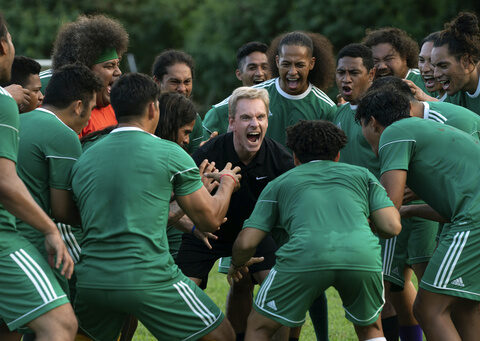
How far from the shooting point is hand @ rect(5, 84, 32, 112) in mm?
5950

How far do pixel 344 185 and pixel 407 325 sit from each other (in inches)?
96.6

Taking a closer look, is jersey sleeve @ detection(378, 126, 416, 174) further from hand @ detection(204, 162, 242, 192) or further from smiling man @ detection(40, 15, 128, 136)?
smiling man @ detection(40, 15, 128, 136)

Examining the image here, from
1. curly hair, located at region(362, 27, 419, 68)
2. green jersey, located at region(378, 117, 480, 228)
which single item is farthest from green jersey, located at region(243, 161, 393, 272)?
curly hair, located at region(362, 27, 419, 68)

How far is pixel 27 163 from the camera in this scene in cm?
490

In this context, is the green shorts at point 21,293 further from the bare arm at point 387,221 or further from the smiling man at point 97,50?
the smiling man at point 97,50

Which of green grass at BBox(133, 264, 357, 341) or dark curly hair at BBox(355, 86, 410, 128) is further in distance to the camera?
green grass at BBox(133, 264, 357, 341)

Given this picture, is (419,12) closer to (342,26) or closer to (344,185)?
(342,26)

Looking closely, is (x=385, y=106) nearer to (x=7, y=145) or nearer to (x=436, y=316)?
(x=436, y=316)

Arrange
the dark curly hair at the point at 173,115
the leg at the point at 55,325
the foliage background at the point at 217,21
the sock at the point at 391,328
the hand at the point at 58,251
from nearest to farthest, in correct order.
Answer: the leg at the point at 55,325 → the hand at the point at 58,251 → the dark curly hair at the point at 173,115 → the sock at the point at 391,328 → the foliage background at the point at 217,21

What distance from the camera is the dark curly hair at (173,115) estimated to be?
18.6ft

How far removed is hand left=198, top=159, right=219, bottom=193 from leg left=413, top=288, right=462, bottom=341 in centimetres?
165

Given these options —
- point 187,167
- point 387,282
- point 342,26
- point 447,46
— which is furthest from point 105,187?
point 342,26

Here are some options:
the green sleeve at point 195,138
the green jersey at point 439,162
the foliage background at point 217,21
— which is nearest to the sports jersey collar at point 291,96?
the green sleeve at point 195,138

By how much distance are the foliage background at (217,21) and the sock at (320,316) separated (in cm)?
1745
